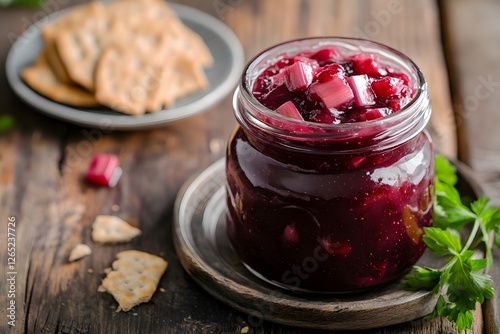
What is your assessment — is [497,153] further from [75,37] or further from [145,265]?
[75,37]

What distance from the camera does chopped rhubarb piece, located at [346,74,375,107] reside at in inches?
69.1

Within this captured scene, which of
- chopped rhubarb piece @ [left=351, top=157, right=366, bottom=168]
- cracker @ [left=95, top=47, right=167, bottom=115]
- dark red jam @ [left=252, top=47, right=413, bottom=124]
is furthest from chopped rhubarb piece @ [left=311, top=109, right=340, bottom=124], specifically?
cracker @ [left=95, top=47, right=167, bottom=115]

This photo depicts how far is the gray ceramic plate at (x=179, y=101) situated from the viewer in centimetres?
267

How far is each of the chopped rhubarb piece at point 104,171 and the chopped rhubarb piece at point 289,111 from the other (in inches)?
35.3

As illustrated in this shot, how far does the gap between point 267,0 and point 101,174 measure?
1.39 metres

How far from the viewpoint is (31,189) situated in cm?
246

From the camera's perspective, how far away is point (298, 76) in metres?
1.79

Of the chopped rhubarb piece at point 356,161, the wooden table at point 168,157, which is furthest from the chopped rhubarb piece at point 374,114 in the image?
Answer: the wooden table at point 168,157

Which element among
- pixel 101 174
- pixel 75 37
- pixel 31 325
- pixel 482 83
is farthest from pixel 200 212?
pixel 482 83

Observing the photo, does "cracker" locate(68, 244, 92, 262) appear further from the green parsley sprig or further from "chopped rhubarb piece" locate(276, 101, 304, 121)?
the green parsley sprig

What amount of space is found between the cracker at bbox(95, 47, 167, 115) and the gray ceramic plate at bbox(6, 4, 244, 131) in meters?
0.04

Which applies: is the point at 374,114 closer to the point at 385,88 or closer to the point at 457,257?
the point at 385,88

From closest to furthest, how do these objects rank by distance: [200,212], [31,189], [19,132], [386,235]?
1. [386,235]
2. [200,212]
3. [31,189]
4. [19,132]

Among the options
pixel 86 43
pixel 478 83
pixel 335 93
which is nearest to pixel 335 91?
pixel 335 93
